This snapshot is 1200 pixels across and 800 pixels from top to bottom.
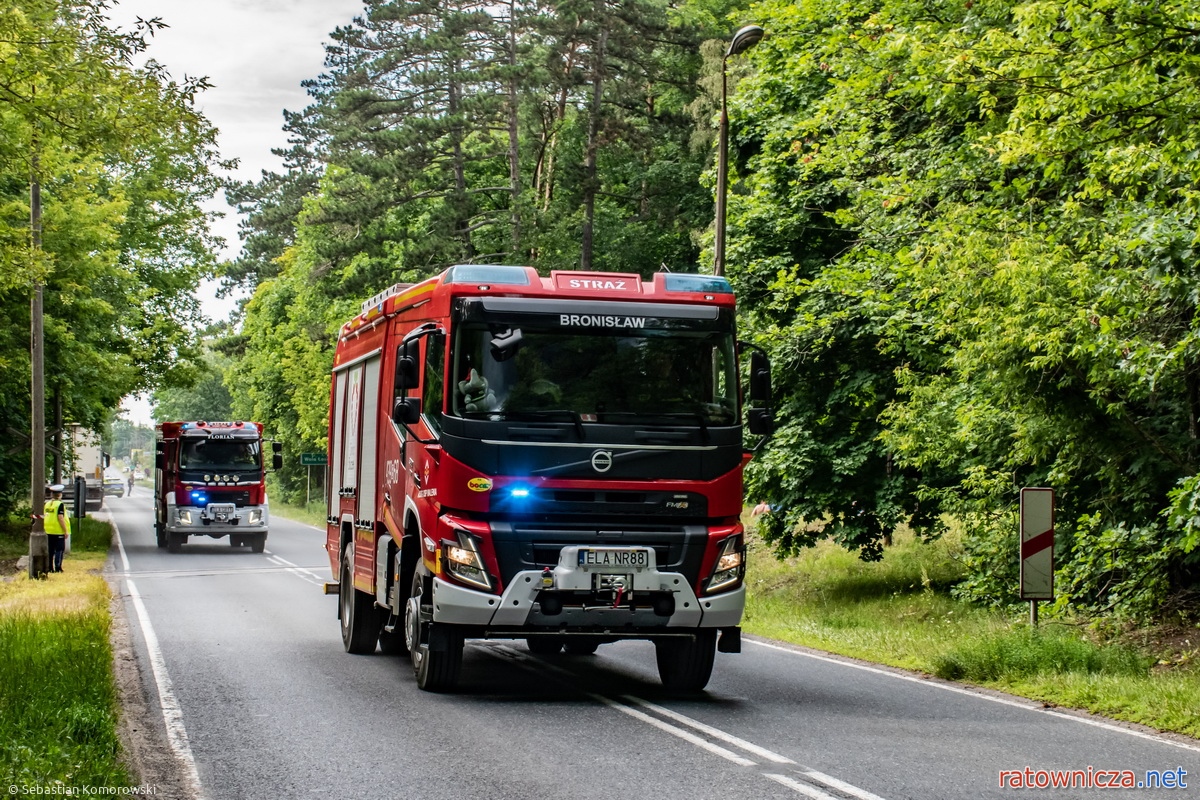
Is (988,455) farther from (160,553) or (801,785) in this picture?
(160,553)

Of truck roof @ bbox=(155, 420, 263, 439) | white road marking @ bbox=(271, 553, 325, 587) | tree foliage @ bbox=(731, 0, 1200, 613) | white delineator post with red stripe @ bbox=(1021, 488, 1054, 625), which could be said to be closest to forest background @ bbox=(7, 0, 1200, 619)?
tree foliage @ bbox=(731, 0, 1200, 613)

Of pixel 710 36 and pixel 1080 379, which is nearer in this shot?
pixel 1080 379

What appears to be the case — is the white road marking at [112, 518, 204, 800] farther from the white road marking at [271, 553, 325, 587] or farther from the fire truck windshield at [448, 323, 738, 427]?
the white road marking at [271, 553, 325, 587]

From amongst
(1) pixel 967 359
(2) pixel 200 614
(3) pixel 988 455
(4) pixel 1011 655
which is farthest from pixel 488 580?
(2) pixel 200 614

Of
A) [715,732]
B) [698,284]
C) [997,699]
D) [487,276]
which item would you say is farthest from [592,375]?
[997,699]

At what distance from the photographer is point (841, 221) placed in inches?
781

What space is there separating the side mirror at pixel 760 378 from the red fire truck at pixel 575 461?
0.07ft

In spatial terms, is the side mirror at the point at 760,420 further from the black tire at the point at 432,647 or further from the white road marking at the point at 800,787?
the white road marking at the point at 800,787

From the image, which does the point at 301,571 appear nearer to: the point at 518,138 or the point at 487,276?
the point at 487,276

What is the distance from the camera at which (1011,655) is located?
1310 centimetres

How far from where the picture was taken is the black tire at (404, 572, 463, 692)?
37.6ft

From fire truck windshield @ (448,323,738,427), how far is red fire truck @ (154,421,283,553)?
26.4 meters

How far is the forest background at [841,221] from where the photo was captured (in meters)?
13.0

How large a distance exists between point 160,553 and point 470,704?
90.8 ft
